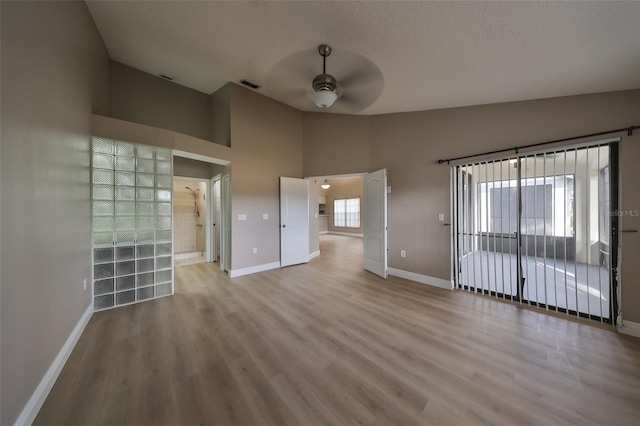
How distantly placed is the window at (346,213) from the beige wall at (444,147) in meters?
5.93

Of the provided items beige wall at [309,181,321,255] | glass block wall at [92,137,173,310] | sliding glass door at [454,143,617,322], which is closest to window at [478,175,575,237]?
sliding glass door at [454,143,617,322]

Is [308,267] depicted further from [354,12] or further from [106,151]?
[354,12]

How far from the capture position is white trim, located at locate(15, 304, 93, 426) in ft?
4.11

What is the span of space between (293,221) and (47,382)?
3.74 meters

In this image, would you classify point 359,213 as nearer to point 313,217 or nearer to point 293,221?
point 313,217

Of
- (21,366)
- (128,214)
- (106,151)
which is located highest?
(106,151)

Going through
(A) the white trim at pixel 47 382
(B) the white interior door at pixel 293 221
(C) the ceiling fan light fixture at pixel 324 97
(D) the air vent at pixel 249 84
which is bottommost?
(A) the white trim at pixel 47 382

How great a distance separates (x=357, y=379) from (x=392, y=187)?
314cm

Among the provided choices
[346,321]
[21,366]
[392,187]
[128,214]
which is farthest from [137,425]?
[392,187]

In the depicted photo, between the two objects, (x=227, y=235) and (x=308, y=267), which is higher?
(x=227, y=235)

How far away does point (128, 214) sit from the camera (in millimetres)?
2922

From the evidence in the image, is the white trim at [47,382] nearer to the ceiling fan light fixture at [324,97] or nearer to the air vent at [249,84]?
the ceiling fan light fixture at [324,97]

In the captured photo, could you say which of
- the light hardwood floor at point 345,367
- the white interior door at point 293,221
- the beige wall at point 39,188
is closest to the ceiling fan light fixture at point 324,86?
the beige wall at point 39,188

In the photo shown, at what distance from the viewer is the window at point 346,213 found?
1051 cm
